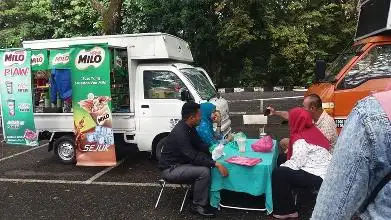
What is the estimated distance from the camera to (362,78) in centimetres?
602

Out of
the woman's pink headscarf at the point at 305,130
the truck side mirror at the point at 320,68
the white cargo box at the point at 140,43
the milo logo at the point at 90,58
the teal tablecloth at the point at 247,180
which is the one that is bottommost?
the teal tablecloth at the point at 247,180

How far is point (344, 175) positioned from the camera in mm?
999

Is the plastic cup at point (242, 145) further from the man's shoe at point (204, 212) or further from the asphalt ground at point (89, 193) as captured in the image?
the man's shoe at point (204, 212)

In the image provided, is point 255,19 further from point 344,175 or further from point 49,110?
point 344,175

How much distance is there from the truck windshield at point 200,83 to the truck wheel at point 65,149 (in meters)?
2.56

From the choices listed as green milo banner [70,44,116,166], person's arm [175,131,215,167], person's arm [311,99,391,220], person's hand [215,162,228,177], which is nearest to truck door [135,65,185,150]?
green milo banner [70,44,116,166]

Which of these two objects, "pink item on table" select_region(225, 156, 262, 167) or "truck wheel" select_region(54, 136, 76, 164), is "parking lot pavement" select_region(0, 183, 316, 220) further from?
"truck wheel" select_region(54, 136, 76, 164)

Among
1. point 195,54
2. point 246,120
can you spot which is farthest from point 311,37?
point 246,120

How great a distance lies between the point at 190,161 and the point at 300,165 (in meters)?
1.31

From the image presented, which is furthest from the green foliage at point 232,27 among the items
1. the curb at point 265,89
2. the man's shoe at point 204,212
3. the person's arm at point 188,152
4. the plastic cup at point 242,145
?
the man's shoe at point 204,212

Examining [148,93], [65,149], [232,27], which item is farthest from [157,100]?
[232,27]

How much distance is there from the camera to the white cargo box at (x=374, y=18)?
227 inches

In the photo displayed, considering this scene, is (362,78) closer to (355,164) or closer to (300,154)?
(300,154)

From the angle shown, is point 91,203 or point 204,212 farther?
point 91,203
